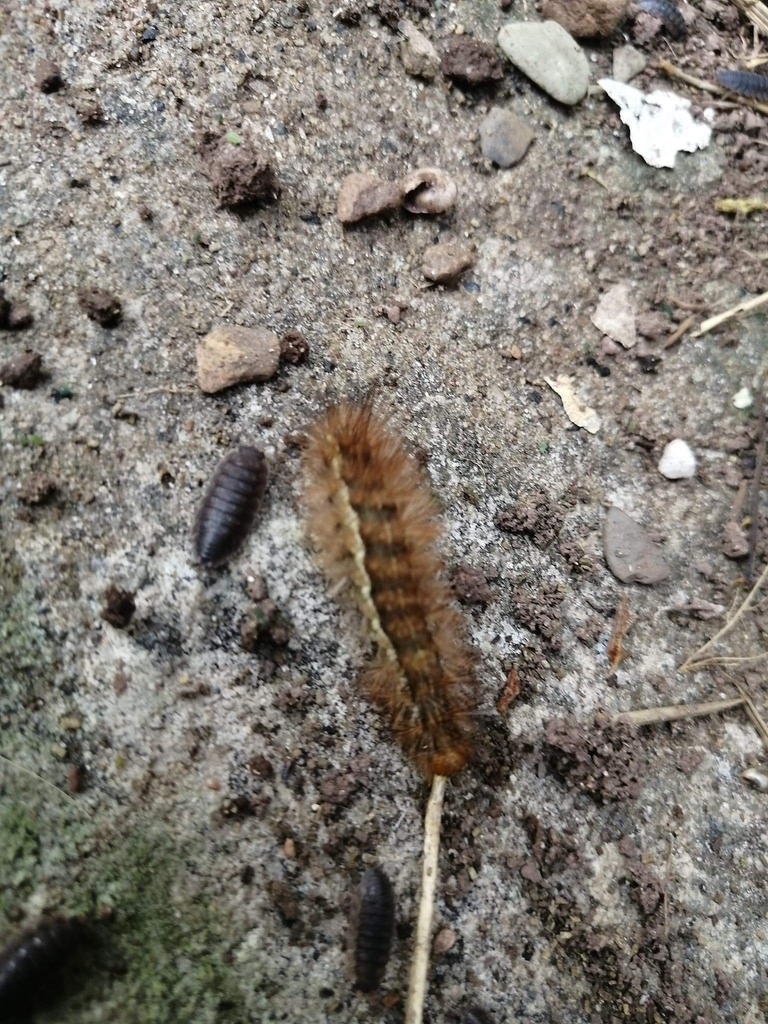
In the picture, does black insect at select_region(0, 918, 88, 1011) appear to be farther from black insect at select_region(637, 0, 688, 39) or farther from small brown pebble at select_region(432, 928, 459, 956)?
black insect at select_region(637, 0, 688, 39)

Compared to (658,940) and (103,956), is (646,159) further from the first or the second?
(103,956)

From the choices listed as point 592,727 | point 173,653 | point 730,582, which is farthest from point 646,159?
point 173,653

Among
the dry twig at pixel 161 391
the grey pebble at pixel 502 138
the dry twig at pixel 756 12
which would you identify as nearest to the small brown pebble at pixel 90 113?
the dry twig at pixel 161 391

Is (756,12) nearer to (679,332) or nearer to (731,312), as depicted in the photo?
(731,312)

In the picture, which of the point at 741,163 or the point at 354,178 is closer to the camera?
the point at 354,178

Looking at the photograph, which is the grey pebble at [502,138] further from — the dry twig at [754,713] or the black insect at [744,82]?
the dry twig at [754,713]

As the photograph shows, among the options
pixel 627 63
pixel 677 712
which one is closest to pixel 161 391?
pixel 677 712

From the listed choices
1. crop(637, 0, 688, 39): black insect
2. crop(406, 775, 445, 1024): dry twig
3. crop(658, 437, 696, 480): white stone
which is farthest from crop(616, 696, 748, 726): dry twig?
crop(637, 0, 688, 39): black insect
